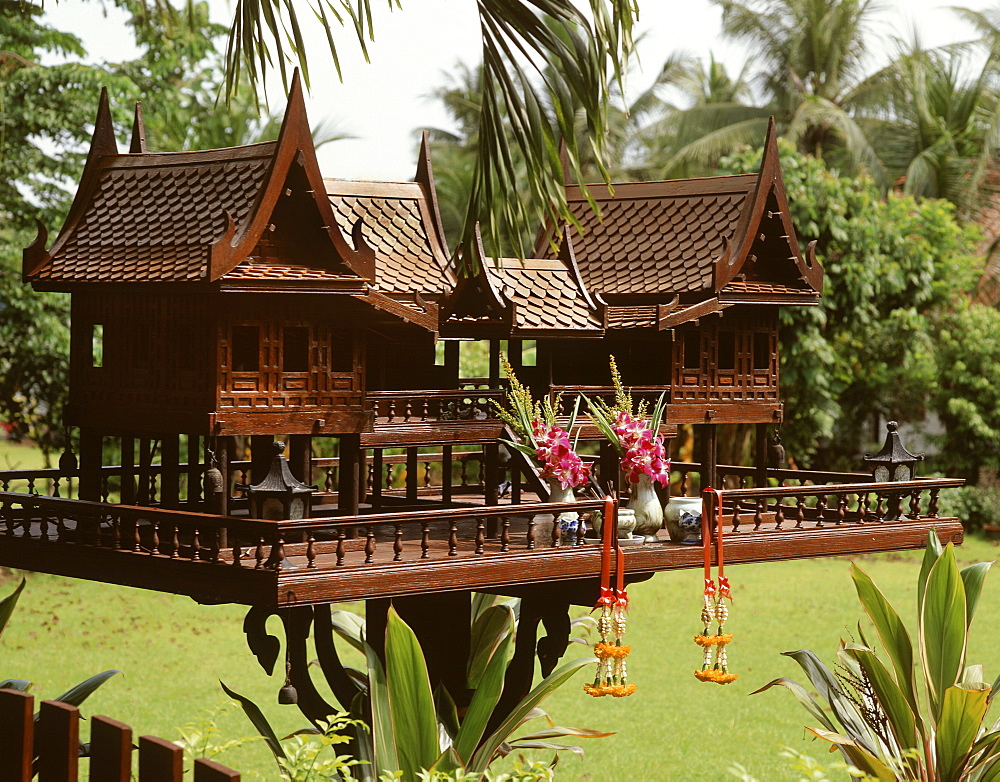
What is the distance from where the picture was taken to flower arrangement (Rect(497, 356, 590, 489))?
9.99 metres

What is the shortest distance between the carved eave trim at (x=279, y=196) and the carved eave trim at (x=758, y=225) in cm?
339

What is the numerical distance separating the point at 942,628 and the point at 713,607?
1.73 metres

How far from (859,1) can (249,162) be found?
31965mm

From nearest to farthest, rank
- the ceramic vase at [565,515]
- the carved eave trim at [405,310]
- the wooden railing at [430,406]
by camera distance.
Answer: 1. the carved eave trim at [405,310]
2. the ceramic vase at [565,515]
3. the wooden railing at [430,406]

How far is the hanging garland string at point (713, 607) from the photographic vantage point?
9555 millimetres

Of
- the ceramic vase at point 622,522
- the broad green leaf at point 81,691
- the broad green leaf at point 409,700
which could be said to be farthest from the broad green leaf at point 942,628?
the broad green leaf at point 81,691

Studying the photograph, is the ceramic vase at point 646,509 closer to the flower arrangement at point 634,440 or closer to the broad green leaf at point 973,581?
the flower arrangement at point 634,440

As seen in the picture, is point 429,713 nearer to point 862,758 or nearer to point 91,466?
point 862,758

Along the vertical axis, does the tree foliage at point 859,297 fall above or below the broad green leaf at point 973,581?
above

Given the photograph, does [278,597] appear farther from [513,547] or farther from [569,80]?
[569,80]

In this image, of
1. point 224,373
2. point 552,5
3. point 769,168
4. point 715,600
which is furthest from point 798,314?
point 552,5

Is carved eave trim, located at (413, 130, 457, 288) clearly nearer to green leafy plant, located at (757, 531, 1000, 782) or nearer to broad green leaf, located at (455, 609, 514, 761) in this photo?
broad green leaf, located at (455, 609, 514, 761)

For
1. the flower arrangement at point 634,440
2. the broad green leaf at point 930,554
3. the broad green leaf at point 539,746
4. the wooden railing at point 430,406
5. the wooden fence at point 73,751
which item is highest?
the wooden railing at point 430,406

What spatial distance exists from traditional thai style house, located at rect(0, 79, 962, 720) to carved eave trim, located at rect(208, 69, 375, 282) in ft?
0.06
